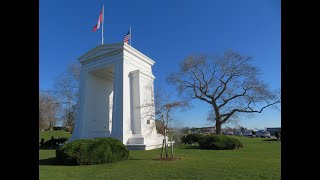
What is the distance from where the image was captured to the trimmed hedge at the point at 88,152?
1052 cm

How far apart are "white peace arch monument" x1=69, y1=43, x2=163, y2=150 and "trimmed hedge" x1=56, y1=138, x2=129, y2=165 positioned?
6.48 metres

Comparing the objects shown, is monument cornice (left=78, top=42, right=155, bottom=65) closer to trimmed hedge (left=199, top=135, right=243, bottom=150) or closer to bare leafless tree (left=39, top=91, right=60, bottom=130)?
trimmed hedge (left=199, top=135, right=243, bottom=150)

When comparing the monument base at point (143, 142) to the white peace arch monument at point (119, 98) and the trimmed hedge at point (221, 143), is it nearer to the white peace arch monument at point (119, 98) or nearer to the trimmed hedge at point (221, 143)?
the white peace arch monument at point (119, 98)

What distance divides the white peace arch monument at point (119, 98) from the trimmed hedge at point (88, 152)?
6.48 metres

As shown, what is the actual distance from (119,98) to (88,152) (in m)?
9.93

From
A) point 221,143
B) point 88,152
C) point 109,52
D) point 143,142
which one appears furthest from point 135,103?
point 88,152

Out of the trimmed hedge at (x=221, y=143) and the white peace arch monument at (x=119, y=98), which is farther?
the white peace arch monument at (x=119, y=98)

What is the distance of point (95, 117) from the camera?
2517 centimetres

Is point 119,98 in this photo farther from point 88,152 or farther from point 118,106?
point 88,152

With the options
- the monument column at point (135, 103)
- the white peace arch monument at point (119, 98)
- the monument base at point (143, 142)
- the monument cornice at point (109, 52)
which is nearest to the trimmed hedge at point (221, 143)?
the monument base at point (143, 142)
